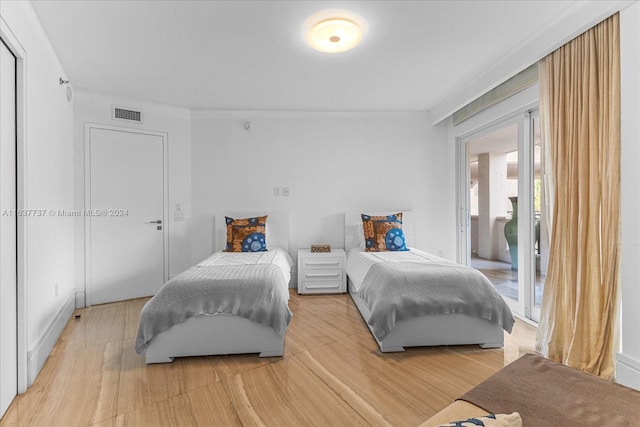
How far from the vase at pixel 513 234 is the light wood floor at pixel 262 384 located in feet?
2.48

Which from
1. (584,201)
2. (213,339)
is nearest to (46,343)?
(213,339)

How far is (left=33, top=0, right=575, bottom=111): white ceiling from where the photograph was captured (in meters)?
2.19

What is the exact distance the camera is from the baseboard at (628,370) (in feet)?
5.94

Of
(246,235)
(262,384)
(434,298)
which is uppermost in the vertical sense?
(246,235)

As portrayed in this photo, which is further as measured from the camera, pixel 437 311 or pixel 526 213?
pixel 526 213

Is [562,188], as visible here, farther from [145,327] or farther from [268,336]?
[145,327]

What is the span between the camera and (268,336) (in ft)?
7.75

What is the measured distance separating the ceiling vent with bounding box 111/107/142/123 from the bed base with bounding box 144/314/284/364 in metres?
2.75

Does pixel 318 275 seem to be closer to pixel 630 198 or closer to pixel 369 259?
pixel 369 259

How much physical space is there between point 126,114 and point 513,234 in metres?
4.42

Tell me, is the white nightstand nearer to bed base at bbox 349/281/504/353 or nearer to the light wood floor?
the light wood floor

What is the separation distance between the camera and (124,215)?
387 cm

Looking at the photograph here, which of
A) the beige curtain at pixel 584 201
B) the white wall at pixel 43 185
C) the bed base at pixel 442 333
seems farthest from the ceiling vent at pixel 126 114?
the beige curtain at pixel 584 201

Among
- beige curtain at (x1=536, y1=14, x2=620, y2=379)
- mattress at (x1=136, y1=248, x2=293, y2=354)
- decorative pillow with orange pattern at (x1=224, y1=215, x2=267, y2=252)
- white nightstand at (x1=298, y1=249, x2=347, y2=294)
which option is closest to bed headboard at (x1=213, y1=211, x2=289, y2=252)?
decorative pillow with orange pattern at (x1=224, y1=215, x2=267, y2=252)
